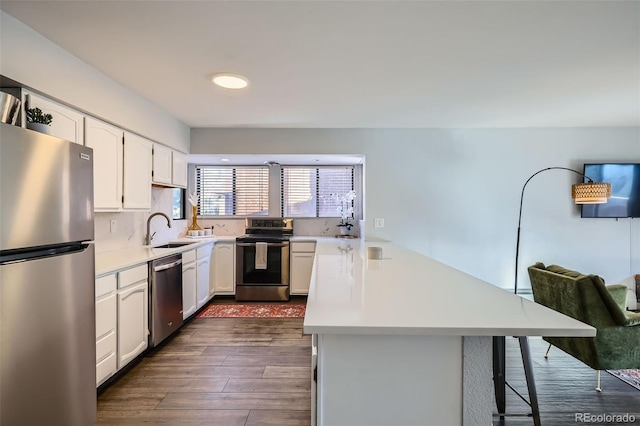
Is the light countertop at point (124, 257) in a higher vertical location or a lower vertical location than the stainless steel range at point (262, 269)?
higher

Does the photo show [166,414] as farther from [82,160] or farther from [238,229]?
[238,229]

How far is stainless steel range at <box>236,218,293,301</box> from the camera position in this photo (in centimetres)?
385

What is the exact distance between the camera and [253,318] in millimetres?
3305

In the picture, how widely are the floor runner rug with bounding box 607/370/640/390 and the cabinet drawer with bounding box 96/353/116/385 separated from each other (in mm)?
A: 3807

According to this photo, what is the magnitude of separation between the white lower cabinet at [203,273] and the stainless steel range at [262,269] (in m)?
0.38

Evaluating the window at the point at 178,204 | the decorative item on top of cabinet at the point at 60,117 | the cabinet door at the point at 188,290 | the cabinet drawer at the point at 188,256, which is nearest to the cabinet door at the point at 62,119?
the decorative item on top of cabinet at the point at 60,117

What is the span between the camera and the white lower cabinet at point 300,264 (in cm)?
393

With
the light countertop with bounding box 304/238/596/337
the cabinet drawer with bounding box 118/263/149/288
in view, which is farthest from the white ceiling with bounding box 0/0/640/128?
the cabinet drawer with bounding box 118/263/149/288

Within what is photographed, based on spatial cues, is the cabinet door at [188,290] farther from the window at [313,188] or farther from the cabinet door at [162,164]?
the window at [313,188]

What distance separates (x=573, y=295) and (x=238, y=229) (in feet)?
13.2

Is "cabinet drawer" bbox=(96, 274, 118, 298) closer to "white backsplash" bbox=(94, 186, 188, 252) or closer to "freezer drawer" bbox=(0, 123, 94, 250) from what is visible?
"freezer drawer" bbox=(0, 123, 94, 250)

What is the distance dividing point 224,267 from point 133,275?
1.80 meters

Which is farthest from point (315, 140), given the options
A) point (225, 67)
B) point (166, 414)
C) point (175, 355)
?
point (166, 414)

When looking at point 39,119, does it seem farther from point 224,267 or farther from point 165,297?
point 224,267
